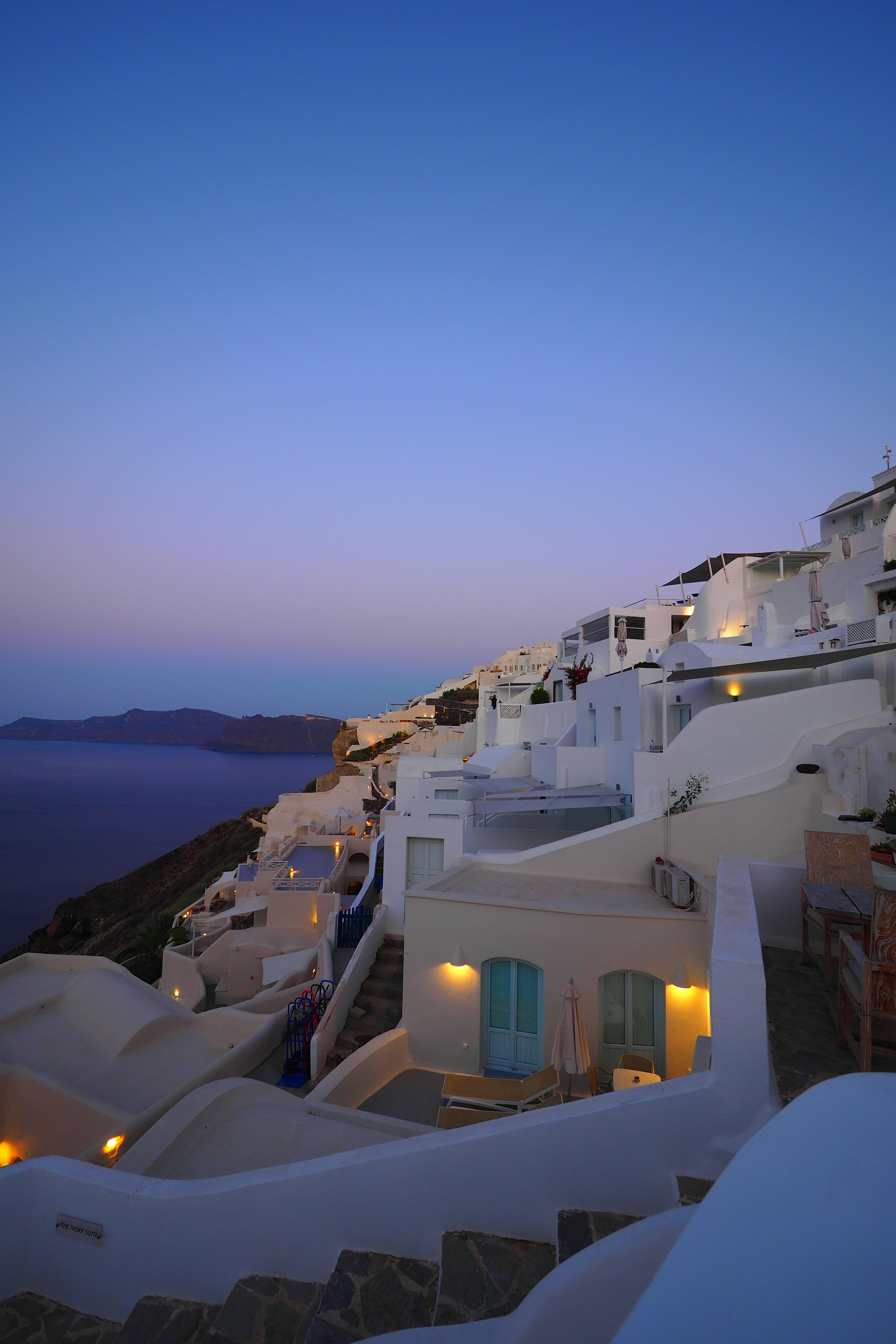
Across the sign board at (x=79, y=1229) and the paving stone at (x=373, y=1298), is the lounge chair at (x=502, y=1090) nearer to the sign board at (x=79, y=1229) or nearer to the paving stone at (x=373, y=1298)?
the paving stone at (x=373, y=1298)

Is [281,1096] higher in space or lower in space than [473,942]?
lower

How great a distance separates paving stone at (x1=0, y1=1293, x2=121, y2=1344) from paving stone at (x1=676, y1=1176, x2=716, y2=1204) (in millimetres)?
4015

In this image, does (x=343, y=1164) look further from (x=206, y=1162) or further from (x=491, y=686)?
(x=491, y=686)

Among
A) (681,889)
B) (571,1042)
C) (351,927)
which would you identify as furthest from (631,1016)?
(351,927)

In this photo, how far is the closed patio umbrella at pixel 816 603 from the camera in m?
19.4

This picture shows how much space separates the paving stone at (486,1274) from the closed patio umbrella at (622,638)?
2708 cm

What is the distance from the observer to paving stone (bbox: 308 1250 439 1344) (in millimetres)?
3855

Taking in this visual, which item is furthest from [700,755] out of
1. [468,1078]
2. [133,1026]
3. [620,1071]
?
[133,1026]

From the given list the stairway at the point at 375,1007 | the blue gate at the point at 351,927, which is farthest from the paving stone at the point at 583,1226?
the blue gate at the point at 351,927

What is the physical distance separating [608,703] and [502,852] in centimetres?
513

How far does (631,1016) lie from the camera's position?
30.5ft

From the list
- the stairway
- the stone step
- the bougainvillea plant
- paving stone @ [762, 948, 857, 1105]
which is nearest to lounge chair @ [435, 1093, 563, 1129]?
the stairway

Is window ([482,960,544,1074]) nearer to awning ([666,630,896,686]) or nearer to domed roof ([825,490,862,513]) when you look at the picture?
awning ([666,630,896,686])

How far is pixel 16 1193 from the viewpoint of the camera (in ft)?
16.3
